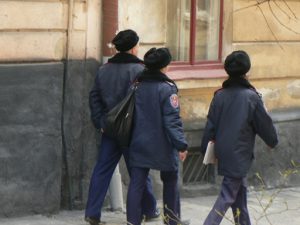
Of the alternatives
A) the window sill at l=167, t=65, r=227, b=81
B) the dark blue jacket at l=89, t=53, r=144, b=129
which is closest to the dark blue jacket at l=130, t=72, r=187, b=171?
the dark blue jacket at l=89, t=53, r=144, b=129

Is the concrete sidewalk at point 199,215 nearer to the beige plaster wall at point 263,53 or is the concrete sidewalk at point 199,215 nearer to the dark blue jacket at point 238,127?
the dark blue jacket at point 238,127

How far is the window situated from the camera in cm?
909

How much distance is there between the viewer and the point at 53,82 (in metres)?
7.97

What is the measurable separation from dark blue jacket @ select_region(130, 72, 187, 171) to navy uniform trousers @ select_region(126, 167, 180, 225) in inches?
4.1

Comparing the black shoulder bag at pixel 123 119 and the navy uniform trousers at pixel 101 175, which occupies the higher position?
the black shoulder bag at pixel 123 119

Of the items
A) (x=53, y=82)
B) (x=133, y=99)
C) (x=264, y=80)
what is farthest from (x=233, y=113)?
(x=264, y=80)

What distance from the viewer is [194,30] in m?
9.23

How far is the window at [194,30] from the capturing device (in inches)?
358

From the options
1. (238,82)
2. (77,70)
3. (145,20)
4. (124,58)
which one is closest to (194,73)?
(145,20)

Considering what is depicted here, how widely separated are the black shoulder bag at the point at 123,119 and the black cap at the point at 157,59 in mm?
217

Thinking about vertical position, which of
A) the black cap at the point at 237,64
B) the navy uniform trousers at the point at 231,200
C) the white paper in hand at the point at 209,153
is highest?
the black cap at the point at 237,64

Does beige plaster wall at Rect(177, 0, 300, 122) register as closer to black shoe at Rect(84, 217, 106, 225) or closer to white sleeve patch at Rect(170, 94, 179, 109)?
black shoe at Rect(84, 217, 106, 225)

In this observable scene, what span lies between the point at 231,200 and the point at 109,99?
132 cm

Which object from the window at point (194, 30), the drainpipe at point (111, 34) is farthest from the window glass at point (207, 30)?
the drainpipe at point (111, 34)
